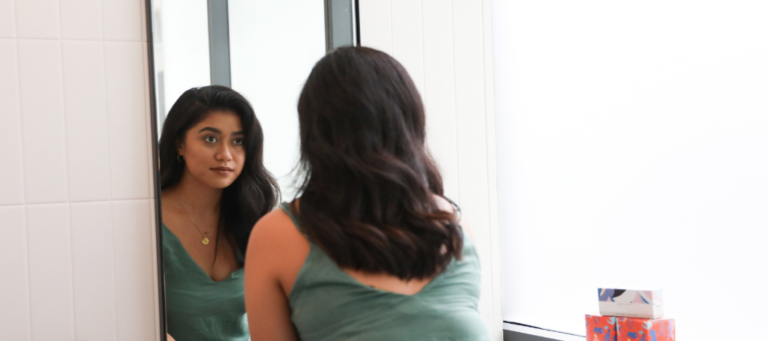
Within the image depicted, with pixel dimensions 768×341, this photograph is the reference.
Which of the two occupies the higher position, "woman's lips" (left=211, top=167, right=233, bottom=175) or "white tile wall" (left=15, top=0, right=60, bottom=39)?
"white tile wall" (left=15, top=0, right=60, bottom=39)

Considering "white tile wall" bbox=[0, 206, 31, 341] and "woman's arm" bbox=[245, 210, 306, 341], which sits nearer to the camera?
"woman's arm" bbox=[245, 210, 306, 341]

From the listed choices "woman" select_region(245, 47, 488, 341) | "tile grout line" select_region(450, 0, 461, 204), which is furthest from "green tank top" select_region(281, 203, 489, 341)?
"tile grout line" select_region(450, 0, 461, 204)

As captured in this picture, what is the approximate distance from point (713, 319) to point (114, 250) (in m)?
1.12

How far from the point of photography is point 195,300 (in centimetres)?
120

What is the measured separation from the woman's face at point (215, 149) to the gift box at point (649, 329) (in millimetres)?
794

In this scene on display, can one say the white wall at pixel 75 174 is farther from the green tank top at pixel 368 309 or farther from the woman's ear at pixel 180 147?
the green tank top at pixel 368 309

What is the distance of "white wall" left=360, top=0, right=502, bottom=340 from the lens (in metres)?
1.49

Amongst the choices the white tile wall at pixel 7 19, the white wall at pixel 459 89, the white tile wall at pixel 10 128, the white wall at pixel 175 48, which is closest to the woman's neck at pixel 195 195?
the white wall at pixel 175 48

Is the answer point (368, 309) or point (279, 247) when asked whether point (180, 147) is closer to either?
point (279, 247)

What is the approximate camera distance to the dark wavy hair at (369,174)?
30.5 inches

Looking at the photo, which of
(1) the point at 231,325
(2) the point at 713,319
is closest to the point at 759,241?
(2) the point at 713,319

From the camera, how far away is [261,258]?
2.69 ft

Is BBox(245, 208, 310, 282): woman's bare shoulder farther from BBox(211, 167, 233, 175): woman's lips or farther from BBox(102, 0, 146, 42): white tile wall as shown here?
BBox(102, 0, 146, 42): white tile wall

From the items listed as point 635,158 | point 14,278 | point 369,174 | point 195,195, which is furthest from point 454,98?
point 14,278
